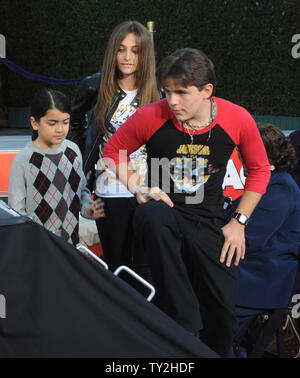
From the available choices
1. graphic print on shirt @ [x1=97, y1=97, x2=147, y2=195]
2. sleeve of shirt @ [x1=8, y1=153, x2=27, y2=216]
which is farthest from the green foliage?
sleeve of shirt @ [x1=8, y1=153, x2=27, y2=216]

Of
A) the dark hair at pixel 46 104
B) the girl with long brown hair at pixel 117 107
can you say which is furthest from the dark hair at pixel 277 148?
the dark hair at pixel 46 104

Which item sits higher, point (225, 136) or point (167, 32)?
point (167, 32)

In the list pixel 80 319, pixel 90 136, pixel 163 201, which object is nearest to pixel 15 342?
pixel 80 319

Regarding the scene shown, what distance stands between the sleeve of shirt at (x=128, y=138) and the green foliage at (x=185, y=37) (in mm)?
9876

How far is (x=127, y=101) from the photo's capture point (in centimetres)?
287

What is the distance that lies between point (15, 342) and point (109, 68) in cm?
190

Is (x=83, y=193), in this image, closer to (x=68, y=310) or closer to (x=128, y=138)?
(x=128, y=138)

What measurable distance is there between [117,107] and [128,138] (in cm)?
89

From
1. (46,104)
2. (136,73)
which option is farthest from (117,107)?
(46,104)

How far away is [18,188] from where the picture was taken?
2607 mm

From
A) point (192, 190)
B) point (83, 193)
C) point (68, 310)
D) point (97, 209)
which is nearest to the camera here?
point (68, 310)

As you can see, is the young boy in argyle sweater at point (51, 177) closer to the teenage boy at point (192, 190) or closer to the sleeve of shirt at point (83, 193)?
the sleeve of shirt at point (83, 193)

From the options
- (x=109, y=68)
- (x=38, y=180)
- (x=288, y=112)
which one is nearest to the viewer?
(x=38, y=180)

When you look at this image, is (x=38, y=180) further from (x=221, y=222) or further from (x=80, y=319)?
(x=80, y=319)
